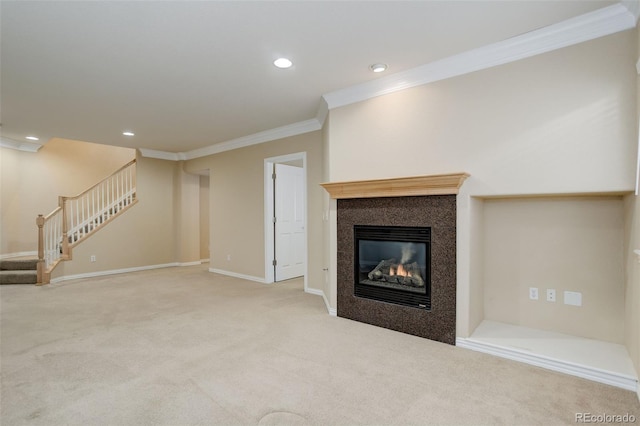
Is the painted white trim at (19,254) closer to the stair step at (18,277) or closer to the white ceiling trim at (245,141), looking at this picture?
the stair step at (18,277)

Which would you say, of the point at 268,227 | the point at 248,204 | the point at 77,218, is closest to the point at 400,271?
the point at 268,227

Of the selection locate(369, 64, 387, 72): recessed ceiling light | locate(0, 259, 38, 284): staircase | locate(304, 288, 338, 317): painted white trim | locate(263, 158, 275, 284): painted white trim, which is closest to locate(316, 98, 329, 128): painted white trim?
locate(369, 64, 387, 72): recessed ceiling light

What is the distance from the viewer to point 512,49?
2.56m

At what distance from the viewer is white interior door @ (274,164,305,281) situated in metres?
5.59

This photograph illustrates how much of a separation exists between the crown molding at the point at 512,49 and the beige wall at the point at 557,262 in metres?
1.25

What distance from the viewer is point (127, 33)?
243cm

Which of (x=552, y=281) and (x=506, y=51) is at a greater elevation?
(x=506, y=51)

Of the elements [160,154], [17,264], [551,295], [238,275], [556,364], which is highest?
[160,154]

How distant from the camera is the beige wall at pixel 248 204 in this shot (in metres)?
4.78

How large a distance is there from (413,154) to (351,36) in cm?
121

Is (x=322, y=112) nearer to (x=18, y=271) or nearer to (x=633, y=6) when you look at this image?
(x=633, y=6)

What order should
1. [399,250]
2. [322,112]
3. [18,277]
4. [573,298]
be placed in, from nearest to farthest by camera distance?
1. [573,298]
2. [399,250]
3. [322,112]
4. [18,277]

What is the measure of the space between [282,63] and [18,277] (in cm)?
591

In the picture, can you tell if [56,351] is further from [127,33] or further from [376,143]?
[376,143]
